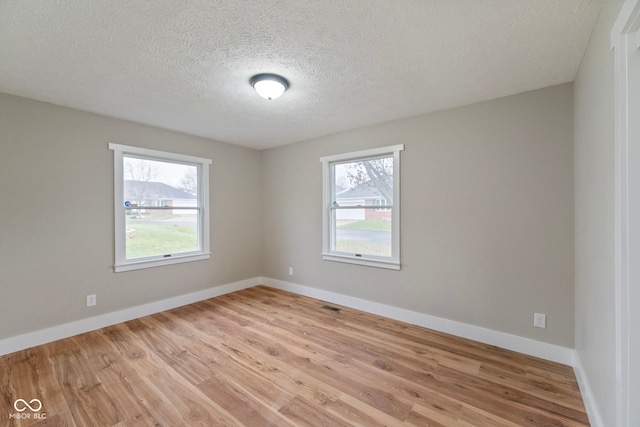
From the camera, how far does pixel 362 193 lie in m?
3.65

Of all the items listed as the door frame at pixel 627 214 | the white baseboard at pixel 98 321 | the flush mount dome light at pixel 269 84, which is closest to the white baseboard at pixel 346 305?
the white baseboard at pixel 98 321

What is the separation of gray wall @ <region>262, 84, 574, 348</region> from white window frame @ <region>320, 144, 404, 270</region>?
0.09 meters

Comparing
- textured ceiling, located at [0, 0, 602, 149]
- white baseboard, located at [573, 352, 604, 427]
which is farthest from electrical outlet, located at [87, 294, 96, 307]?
white baseboard, located at [573, 352, 604, 427]

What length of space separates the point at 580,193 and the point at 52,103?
4869mm

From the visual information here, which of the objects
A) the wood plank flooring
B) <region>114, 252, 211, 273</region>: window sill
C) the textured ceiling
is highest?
the textured ceiling

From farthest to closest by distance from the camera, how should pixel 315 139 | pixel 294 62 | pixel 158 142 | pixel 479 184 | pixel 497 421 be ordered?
pixel 315 139
pixel 158 142
pixel 479 184
pixel 294 62
pixel 497 421

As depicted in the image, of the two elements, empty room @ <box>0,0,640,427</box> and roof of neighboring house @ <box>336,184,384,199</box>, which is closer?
empty room @ <box>0,0,640,427</box>

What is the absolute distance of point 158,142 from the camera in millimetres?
3488

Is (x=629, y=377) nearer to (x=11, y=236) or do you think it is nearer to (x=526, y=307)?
(x=526, y=307)

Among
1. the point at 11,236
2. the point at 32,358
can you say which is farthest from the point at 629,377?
the point at 11,236

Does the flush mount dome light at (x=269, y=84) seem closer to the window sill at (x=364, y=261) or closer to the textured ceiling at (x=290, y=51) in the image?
the textured ceiling at (x=290, y=51)

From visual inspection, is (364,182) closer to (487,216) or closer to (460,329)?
(487,216)

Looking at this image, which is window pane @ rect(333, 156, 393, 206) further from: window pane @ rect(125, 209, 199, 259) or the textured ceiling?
window pane @ rect(125, 209, 199, 259)

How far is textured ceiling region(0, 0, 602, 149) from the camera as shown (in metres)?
1.48
